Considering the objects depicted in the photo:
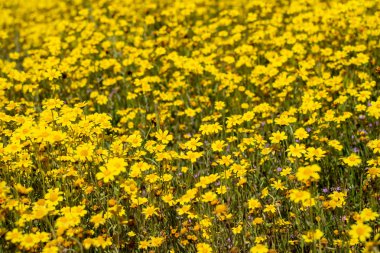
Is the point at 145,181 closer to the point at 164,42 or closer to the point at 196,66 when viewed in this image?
the point at 196,66

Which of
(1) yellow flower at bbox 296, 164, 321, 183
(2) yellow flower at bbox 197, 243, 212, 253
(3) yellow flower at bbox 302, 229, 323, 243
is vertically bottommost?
(2) yellow flower at bbox 197, 243, 212, 253

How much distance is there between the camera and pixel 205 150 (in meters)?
5.91

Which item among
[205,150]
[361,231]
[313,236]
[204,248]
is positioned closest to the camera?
[361,231]

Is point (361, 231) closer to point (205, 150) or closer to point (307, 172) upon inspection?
point (307, 172)

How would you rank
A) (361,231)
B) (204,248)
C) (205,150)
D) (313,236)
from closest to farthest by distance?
1. (361,231)
2. (313,236)
3. (204,248)
4. (205,150)

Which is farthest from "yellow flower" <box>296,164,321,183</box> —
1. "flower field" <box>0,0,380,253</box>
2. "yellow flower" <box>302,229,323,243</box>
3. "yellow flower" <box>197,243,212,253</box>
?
"yellow flower" <box>197,243,212,253</box>

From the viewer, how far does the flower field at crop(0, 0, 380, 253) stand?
13.5 ft

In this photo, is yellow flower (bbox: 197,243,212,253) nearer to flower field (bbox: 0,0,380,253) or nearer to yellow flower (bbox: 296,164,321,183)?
flower field (bbox: 0,0,380,253)

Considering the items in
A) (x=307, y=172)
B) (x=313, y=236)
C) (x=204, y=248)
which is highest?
(x=307, y=172)

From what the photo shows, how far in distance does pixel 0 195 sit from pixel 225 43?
5.09 m

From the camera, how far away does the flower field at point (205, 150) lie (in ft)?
13.5

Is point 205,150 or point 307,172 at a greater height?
point 307,172

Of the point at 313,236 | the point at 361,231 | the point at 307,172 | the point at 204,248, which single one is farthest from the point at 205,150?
the point at 361,231

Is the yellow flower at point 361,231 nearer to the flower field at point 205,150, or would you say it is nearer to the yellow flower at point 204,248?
the flower field at point 205,150
